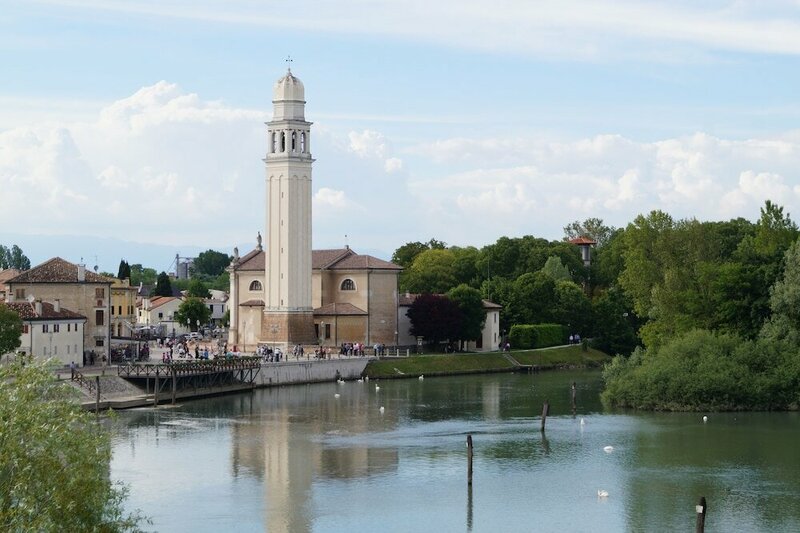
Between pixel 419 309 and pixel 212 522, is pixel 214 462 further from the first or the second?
pixel 419 309

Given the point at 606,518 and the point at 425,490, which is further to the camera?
the point at 425,490

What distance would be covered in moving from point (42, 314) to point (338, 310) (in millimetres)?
24630

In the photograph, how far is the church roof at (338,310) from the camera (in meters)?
90.4

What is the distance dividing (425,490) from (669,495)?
284 inches

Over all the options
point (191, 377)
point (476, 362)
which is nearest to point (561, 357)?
point (476, 362)

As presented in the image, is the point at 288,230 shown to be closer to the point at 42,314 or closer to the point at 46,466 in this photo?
the point at 42,314

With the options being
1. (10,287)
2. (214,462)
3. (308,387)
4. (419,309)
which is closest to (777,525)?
(214,462)

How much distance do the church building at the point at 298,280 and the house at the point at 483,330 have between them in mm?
1446

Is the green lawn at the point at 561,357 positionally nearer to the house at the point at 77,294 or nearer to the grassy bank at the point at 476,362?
the grassy bank at the point at 476,362

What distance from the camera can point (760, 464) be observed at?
48.2 meters

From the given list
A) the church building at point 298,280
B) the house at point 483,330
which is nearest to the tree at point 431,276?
the house at point 483,330

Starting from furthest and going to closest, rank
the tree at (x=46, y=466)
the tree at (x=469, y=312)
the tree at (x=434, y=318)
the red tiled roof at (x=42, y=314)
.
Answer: the tree at (x=469, y=312), the tree at (x=434, y=318), the red tiled roof at (x=42, y=314), the tree at (x=46, y=466)

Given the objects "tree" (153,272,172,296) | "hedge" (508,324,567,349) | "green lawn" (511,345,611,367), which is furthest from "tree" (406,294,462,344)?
"tree" (153,272,172,296)

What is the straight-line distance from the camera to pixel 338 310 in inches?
3565
